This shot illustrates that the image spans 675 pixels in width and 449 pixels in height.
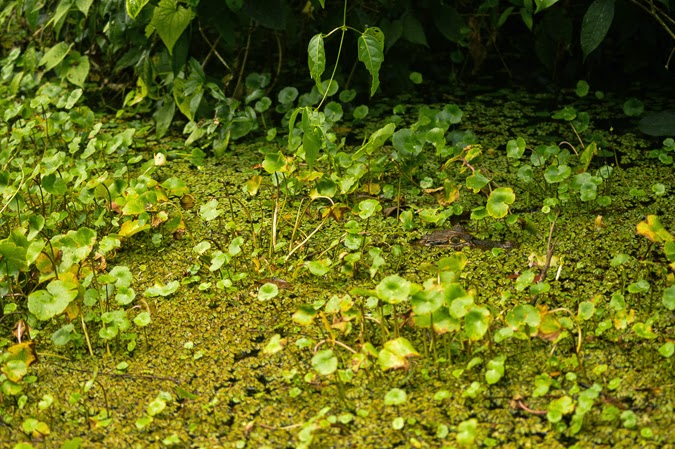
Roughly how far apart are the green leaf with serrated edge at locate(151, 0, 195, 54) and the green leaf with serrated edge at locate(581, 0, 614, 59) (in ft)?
3.63

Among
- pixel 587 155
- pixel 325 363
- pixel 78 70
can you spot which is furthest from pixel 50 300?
pixel 78 70

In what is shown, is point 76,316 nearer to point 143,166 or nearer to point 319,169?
point 143,166

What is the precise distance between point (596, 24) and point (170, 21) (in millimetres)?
1186

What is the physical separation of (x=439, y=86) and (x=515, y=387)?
5.38 feet

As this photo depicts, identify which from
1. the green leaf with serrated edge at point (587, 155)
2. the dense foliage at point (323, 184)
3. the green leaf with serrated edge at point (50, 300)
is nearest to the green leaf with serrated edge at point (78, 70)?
the dense foliage at point (323, 184)

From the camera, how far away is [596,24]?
2.28 meters

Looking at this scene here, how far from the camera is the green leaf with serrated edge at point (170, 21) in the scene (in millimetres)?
2379

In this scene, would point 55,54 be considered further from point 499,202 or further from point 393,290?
point 393,290

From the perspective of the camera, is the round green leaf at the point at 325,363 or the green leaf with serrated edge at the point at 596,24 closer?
the round green leaf at the point at 325,363

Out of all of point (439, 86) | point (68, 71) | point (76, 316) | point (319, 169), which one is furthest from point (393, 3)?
point (76, 316)

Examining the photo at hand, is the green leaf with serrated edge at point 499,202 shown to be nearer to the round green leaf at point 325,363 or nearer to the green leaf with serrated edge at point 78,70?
the round green leaf at point 325,363

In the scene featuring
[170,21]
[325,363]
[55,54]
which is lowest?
[325,363]

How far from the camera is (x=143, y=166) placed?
95.0 inches

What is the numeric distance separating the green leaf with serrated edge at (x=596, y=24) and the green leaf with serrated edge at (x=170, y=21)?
1107 millimetres
